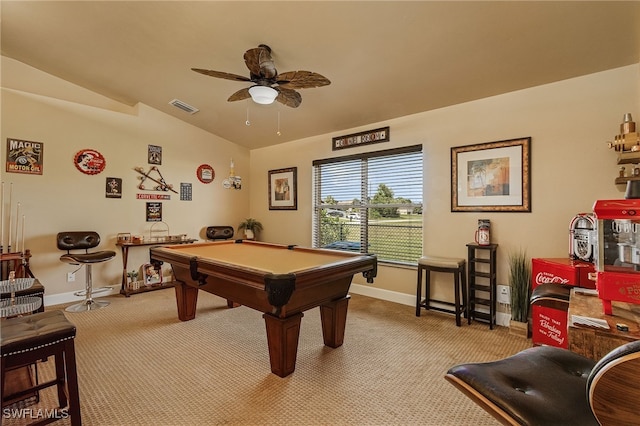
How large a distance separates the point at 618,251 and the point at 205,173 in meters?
5.51

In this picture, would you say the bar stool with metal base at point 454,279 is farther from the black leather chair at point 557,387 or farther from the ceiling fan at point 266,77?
the ceiling fan at point 266,77

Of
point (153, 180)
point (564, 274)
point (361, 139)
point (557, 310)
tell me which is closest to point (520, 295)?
point (564, 274)

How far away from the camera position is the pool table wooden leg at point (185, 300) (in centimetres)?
332

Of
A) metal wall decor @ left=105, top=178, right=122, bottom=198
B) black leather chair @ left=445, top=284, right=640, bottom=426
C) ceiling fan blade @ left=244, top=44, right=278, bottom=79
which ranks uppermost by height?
ceiling fan blade @ left=244, top=44, right=278, bottom=79

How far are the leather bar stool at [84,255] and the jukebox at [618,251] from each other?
4.80 m

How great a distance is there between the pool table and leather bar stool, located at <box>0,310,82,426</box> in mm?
965

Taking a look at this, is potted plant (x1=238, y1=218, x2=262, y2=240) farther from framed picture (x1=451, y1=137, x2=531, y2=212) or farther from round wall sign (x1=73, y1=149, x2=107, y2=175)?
framed picture (x1=451, y1=137, x2=531, y2=212)

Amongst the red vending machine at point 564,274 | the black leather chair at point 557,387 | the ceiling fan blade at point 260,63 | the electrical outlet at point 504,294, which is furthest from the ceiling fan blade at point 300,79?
the electrical outlet at point 504,294

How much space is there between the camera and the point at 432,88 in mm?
3262

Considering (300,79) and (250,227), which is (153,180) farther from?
(300,79)

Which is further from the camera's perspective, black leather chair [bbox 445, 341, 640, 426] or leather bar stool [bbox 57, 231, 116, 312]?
leather bar stool [bbox 57, 231, 116, 312]

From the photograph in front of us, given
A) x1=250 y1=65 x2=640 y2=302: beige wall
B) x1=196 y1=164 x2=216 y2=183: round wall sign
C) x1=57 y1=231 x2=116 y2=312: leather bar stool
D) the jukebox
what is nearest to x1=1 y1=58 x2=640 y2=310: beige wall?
x1=250 y1=65 x2=640 y2=302: beige wall

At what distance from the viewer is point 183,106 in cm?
458

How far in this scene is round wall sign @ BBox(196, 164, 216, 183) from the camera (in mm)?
5457
